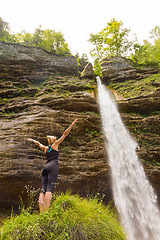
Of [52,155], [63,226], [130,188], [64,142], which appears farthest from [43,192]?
[130,188]

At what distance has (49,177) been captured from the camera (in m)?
3.91

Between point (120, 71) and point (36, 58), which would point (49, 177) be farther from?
point (36, 58)

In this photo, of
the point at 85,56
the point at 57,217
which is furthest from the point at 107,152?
the point at 85,56

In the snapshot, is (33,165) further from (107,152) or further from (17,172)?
(107,152)

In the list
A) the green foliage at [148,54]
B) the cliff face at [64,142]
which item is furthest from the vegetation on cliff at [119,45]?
the cliff face at [64,142]

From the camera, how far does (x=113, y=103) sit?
1153 centimetres

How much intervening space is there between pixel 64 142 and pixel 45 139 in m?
1.20

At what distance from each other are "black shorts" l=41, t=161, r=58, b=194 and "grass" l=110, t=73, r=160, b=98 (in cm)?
999

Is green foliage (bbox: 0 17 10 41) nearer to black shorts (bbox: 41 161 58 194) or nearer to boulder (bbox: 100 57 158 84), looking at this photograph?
boulder (bbox: 100 57 158 84)

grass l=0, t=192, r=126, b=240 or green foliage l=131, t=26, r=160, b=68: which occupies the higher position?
green foliage l=131, t=26, r=160, b=68

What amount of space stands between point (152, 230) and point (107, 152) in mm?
3889

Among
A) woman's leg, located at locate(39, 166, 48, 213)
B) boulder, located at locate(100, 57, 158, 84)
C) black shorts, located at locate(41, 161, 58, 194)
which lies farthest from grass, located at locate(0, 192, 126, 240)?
boulder, located at locate(100, 57, 158, 84)

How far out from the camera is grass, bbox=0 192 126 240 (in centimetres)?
262

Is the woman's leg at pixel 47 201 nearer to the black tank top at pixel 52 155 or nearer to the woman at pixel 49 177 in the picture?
the woman at pixel 49 177
